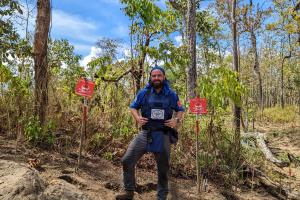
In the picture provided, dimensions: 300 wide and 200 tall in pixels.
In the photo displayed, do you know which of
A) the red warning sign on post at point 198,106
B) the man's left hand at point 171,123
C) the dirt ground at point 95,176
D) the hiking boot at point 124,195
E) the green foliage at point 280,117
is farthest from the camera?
the green foliage at point 280,117

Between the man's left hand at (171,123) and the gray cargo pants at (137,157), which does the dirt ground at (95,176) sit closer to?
the gray cargo pants at (137,157)

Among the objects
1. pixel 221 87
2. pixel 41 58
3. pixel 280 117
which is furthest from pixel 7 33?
pixel 280 117

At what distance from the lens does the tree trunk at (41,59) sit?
5.61m

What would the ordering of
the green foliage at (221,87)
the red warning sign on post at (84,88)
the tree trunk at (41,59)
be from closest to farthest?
the red warning sign on post at (84,88), the tree trunk at (41,59), the green foliage at (221,87)

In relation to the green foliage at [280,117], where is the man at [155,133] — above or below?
below

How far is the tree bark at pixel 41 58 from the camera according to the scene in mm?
5605

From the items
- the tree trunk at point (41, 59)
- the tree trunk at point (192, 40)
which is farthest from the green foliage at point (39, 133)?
the tree trunk at point (192, 40)

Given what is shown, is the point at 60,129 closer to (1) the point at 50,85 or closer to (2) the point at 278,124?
(1) the point at 50,85

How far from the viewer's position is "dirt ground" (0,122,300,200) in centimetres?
455

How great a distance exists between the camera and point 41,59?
224 inches

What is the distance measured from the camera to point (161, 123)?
430cm

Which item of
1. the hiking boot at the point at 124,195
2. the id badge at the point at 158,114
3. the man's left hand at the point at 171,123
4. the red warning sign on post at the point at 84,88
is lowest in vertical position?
the hiking boot at the point at 124,195

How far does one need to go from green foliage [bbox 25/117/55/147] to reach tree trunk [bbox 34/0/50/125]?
0.15 m

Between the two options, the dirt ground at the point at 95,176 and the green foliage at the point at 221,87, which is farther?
the green foliage at the point at 221,87
